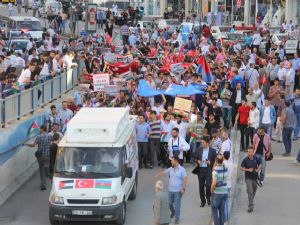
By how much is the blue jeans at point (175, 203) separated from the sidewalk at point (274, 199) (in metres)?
1.29

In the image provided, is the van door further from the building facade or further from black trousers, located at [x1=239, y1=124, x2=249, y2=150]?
the building facade

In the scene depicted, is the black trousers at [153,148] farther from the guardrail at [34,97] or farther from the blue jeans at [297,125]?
the blue jeans at [297,125]

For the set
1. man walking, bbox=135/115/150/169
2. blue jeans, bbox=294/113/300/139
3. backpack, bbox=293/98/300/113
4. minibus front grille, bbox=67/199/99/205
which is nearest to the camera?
→ minibus front grille, bbox=67/199/99/205

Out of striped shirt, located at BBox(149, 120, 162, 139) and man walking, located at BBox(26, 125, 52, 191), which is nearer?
man walking, located at BBox(26, 125, 52, 191)

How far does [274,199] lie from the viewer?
70.0 ft

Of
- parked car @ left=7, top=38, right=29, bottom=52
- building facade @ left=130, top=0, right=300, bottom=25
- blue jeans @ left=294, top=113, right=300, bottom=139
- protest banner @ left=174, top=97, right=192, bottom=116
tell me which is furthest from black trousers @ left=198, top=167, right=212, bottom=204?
building facade @ left=130, top=0, right=300, bottom=25

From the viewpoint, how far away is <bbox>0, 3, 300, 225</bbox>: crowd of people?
19406 millimetres

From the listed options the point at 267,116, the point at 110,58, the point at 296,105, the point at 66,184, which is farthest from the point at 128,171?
the point at 110,58

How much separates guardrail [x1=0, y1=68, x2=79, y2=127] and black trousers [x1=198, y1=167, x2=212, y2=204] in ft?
19.0

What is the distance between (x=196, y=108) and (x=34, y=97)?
485 centimetres

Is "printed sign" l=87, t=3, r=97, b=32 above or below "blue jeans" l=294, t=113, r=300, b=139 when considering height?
above

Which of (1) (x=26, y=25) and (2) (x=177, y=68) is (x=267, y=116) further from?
(1) (x=26, y=25)

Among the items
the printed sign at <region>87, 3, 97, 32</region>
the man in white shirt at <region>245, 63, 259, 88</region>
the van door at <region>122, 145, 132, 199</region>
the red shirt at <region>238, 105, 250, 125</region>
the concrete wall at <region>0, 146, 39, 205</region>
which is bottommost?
the concrete wall at <region>0, 146, 39, 205</region>

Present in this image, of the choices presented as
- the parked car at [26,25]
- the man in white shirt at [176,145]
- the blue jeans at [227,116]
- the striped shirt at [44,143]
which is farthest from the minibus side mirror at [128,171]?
the parked car at [26,25]
